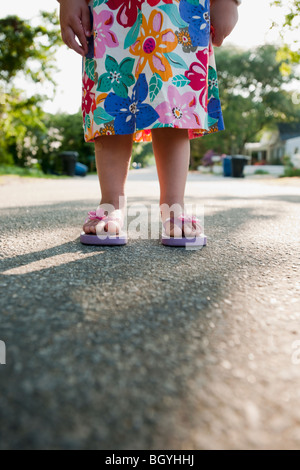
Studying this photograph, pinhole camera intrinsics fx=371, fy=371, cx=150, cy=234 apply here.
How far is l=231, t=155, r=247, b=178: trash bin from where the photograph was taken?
12383mm

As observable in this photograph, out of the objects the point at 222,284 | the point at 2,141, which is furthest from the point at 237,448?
the point at 2,141

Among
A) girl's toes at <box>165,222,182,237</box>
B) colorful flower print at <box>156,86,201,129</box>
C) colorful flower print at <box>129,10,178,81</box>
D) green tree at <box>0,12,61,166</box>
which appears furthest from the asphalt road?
green tree at <box>0,12,61,166</box>

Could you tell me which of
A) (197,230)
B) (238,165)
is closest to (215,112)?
(197,230)

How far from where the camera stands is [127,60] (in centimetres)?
125

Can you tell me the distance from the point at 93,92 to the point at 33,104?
8.08m

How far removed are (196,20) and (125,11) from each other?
0.79 ft

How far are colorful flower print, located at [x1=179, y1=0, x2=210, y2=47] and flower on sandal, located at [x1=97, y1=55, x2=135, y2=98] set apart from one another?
0.22 metres

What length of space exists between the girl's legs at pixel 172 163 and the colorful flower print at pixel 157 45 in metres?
0.19

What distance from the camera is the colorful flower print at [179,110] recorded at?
3.82 feet

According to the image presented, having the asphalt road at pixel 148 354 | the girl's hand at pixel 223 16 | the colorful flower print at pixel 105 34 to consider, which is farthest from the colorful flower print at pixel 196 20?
the asphalt road at pixel 148 354

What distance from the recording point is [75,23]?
1.27 metres

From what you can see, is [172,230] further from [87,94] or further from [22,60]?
[22,60]

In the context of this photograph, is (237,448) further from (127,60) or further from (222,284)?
(127,60)

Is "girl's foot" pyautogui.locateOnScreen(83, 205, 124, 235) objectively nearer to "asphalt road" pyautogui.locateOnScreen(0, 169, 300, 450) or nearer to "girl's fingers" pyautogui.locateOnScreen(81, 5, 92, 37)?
"asphalt road" pyautogui.locateOnScreen(0, 169, 300, 450)
